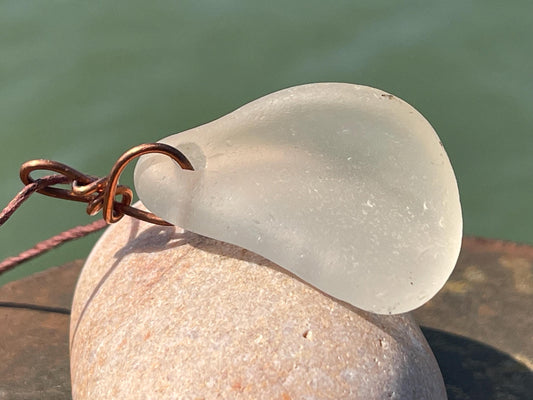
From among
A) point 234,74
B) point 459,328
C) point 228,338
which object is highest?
point 228,338

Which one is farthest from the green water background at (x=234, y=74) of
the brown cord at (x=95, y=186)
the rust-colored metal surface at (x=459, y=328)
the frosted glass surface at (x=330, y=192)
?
the frosted glass surface at (x=330, y=192)

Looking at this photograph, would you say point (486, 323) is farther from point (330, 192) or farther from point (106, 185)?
point (106, 185)

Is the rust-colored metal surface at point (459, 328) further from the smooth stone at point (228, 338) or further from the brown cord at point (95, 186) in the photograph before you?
the brown cord at point (95, 186)

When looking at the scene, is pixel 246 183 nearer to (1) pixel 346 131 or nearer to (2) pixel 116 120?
(1) pixel 346 131

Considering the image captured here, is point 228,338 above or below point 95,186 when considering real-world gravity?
below

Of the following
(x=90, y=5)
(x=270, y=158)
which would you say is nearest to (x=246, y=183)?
(x=270, y=158)

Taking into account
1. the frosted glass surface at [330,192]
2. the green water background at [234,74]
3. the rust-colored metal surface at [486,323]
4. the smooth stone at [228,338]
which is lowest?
the rust-colored metal surface at [486,323]

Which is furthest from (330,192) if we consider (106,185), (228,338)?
(106,185)
